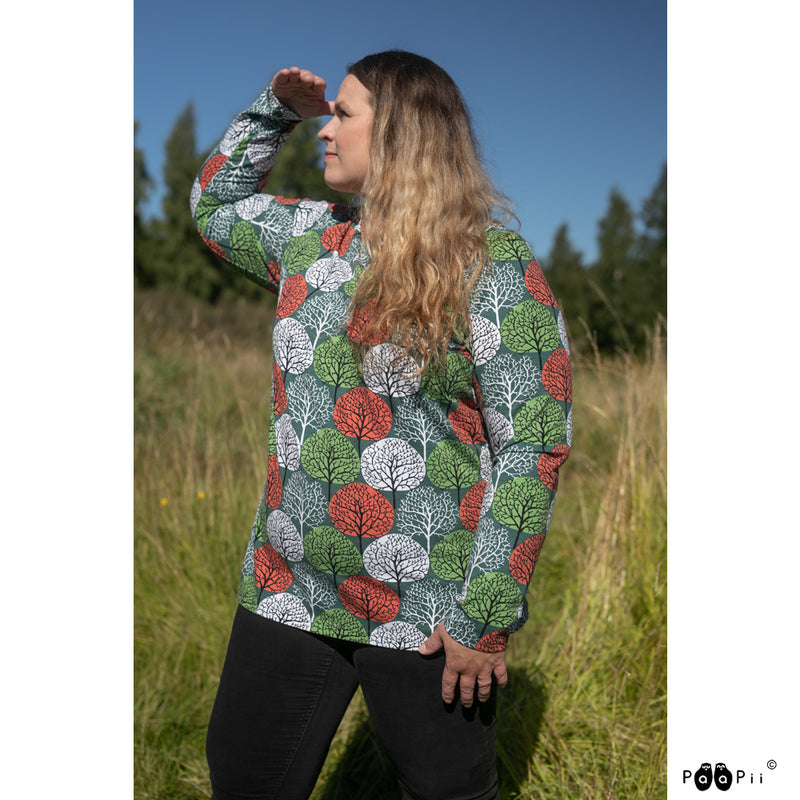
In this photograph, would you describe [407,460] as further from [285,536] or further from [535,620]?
[535,620]

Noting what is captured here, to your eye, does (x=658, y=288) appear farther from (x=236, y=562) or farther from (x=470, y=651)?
(x=470, y=651)

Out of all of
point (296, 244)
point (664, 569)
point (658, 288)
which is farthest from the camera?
point (658, 288)

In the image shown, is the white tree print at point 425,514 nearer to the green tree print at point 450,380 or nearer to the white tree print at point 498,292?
the green tree print at point 450,380

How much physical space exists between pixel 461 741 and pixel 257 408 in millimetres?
2569

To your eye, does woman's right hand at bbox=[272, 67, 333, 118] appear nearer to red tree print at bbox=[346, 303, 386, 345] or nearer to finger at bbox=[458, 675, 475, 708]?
red tree print at bbox=[346, 303, 386, 345]

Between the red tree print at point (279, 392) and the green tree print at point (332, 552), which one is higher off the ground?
the red tree print at point (279, 392)

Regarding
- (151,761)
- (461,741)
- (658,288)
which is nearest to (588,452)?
(151,761)

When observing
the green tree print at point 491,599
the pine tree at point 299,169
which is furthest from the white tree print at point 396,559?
the pine tree at point 299,169

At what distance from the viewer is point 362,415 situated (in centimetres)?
124

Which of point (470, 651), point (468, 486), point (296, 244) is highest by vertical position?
point (296, 244)

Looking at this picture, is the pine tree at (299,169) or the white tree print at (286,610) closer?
the white tree print at (286,610)

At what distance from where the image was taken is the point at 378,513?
4.07 feet

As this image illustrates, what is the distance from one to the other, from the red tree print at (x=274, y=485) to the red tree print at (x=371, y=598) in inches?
7.8

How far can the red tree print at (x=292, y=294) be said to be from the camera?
1320 mm
